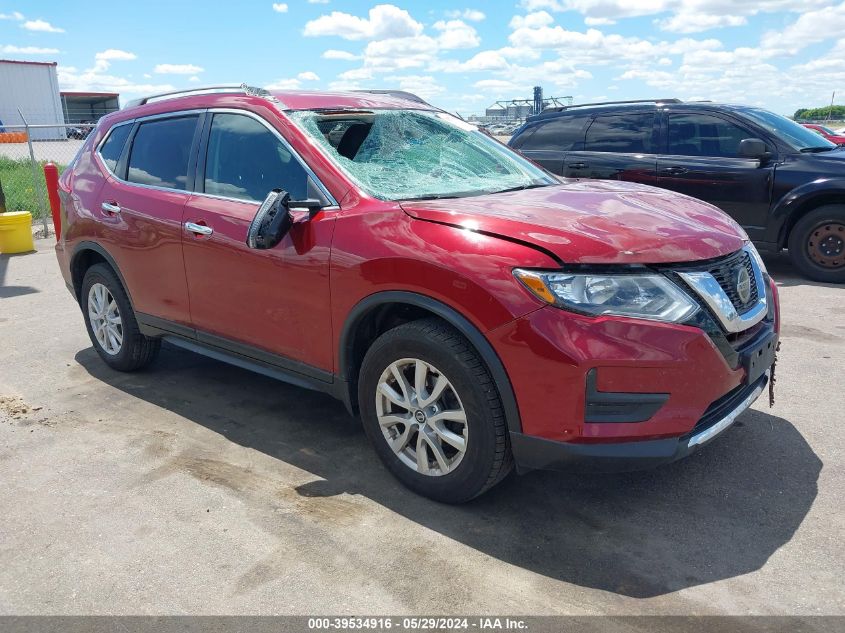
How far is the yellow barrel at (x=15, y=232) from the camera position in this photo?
32.2ft

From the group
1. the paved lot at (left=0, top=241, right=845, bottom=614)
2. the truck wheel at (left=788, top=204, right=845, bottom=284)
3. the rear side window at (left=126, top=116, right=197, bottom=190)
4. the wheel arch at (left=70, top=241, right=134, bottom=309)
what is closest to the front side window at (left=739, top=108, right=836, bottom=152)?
the truck wheel at (left=788, top=204, right=845, bottom=284)

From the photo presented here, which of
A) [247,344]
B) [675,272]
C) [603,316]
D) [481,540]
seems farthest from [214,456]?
[675,272]

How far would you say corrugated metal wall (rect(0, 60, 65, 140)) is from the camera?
148ft

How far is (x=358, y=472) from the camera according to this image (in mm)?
3598

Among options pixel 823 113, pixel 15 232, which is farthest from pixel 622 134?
pixel 823 113

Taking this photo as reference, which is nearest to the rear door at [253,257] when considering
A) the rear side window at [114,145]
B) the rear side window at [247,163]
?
the rear side window at [247,163]

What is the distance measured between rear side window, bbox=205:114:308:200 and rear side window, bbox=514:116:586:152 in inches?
214

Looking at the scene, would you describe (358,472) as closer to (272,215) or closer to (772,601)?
(272,215)

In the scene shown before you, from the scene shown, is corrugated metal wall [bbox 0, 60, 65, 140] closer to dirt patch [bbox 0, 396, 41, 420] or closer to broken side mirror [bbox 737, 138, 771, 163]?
dirt patch [bbox 0, 396, 41, 420]

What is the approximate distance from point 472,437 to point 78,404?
2.89 metres

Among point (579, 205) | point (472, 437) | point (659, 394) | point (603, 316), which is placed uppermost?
point (579, 205)

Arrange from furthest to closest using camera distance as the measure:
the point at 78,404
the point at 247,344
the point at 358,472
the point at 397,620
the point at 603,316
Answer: the point at 78,404 → the point at 247,344 → the point at 358,472 → the point at 603,316 → the point at 397,620

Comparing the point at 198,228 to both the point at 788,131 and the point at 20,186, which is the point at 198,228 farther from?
the point at 20,186

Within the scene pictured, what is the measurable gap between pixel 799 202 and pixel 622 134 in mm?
2030
